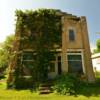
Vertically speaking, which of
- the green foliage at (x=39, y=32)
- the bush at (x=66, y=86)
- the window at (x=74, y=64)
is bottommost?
the bush at (x=66, y=86)

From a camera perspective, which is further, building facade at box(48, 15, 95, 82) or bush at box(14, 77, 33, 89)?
building facade at box(48, 15, 95, 82)

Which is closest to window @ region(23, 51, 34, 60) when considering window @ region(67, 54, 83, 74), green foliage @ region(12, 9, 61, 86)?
green foliage @ region(12, 9, 61, 86)

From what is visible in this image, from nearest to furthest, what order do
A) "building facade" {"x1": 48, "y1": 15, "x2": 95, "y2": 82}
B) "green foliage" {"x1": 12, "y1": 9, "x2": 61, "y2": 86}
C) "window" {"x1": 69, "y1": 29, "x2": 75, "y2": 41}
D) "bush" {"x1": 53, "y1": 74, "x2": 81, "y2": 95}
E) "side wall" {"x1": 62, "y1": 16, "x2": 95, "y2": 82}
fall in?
"bush" {"x1": 53, "y1": 74, "x2": 81, "y2": 95} → "green foliage" {"x1": 12, "y1": 9, "x2": 61, "y2": 86} → "side wall" {"x1": 62, "y1": 16, "x2": 95, "y2": 82} → "building facade" {"x1": 48, "y1": 15, "x2": 95, "y2": 82} → "window" {"x1": 69, "y1": 29, "x2": 75, "y2": 41}

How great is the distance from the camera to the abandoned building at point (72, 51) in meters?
20.7

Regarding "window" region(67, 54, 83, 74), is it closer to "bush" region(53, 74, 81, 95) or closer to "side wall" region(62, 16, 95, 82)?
"side wall" region(62, 16, 95, 82)

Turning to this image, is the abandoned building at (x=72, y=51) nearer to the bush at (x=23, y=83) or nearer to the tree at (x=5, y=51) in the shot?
the bush at (x=23, y=83)

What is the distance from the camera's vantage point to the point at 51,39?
67.7 ft

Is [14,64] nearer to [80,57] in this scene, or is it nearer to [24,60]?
[24,60]

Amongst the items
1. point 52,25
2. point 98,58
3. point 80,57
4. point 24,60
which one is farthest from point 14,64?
point 98,58

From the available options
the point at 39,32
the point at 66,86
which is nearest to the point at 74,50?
the point at 39,32

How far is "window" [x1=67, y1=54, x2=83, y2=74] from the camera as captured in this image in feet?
69.7

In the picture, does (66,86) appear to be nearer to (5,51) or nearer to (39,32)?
(39,32)

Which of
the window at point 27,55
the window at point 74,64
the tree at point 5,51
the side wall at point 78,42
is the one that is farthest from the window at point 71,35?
the tree at point 5,51

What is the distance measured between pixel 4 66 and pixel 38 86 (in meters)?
26.6
